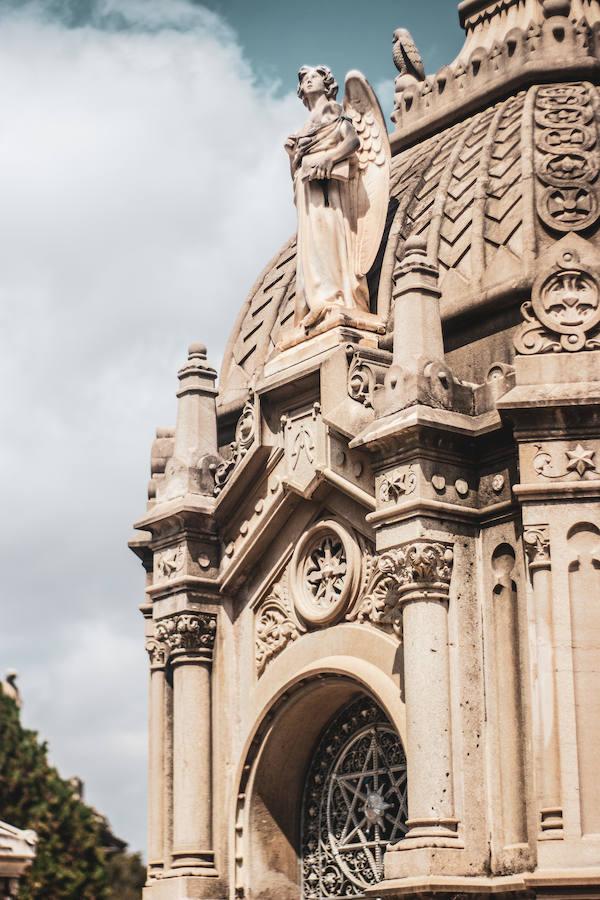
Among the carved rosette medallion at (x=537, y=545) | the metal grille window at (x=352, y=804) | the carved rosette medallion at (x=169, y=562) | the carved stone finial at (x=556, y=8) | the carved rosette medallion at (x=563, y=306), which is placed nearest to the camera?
the carved rosette medallion at (x=537, y=545)

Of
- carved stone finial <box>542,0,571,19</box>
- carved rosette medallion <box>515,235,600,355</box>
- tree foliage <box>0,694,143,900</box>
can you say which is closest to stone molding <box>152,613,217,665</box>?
carved rosette medallion <box>515,235,600,355</box>

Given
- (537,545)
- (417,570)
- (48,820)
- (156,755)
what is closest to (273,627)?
(156,755)

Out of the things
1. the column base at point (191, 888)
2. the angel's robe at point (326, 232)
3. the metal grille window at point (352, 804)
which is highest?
the angel's robe at point (326, 232)

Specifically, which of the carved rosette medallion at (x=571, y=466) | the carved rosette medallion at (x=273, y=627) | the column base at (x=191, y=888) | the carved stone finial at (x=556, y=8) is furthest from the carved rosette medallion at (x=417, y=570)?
the carved stone finial at (x=556, y=8)

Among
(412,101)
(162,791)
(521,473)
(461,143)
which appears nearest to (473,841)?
(521,473)

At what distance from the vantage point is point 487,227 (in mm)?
21047

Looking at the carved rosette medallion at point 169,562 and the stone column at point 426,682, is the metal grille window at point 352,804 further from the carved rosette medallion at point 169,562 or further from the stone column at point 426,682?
the carved rosette medallion at point 169,562

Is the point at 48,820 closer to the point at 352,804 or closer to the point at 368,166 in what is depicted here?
the point at 352,804

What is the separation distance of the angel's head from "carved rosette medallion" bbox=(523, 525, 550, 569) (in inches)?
264

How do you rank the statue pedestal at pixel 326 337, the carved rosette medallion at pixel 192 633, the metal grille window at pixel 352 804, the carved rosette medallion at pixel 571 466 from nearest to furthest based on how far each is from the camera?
the carved rosette medallion at pixel 571 466
the metal grille window at pixel 352 804
the statue pedestal at pixel 326 337
the carved rosette medallion at pixel 192 633

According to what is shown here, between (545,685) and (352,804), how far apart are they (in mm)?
3910

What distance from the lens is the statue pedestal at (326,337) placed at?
803 inches

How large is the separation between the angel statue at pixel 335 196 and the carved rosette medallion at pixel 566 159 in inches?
75.0

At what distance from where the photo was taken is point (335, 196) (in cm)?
2141
